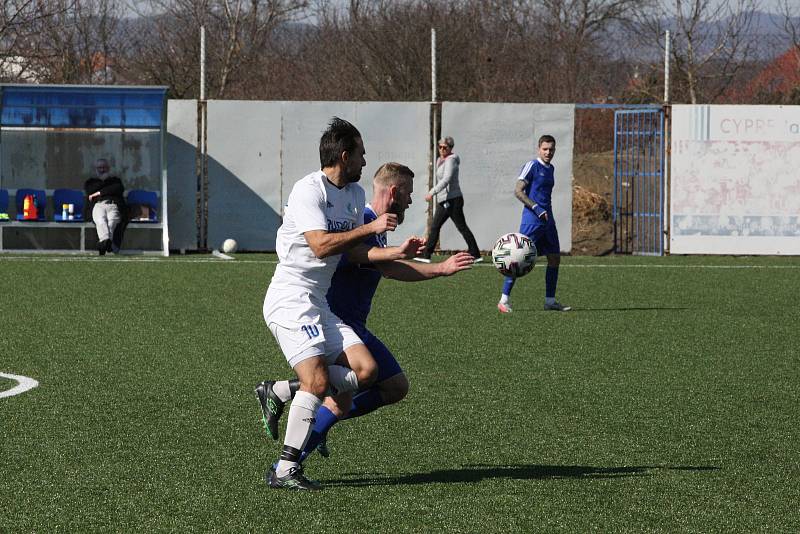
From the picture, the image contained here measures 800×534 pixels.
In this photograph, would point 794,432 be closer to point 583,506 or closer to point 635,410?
point 635,410

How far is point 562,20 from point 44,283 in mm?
29315

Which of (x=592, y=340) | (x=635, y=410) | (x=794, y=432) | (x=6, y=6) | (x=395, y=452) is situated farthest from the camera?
(x=6, y=6)

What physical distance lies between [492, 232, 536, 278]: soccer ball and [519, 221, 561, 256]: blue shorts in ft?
17.3

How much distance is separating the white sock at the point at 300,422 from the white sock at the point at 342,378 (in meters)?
0.14

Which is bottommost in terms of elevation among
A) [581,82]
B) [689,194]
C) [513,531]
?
[513,531]

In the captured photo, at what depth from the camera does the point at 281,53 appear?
42.8 metres

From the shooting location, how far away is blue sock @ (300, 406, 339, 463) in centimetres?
620

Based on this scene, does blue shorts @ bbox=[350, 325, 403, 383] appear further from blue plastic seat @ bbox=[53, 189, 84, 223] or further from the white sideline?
blue plastic seat @ bbox=[53, 189, 84, 223]

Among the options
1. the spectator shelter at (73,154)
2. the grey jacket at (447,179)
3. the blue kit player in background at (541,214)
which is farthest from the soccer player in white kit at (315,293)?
the spectator shelter at (73,154)

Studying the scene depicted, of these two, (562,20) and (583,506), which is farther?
(562,20)

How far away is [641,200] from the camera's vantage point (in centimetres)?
2573

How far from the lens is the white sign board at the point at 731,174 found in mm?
22984

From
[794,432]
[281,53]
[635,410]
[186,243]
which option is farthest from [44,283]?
[281,53]

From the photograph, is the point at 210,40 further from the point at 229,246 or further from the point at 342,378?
the point at 342,378
